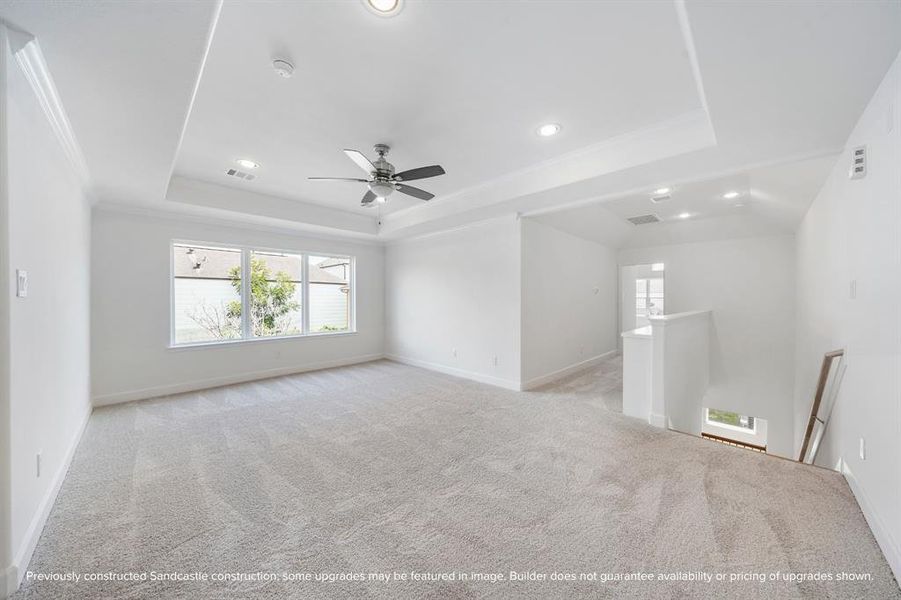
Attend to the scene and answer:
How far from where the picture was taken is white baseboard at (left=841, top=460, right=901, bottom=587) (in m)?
1.59

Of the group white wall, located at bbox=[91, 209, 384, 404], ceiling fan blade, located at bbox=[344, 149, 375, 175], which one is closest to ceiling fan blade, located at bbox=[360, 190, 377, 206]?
ceiling fan blade, located at bbox=[344, 149, 375, 175]

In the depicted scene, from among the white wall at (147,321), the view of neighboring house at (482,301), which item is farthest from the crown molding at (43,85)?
the white wall at (147,321)

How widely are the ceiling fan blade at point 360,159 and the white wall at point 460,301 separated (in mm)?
2369

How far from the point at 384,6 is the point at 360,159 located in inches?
49.8

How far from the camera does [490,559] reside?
171 cm

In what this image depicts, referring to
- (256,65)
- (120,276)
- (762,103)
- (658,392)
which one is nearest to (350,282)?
(120,276)

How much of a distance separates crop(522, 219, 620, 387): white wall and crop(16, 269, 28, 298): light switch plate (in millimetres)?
4377

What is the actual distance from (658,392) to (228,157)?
199 inches

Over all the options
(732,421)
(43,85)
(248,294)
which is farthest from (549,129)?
(732,421)

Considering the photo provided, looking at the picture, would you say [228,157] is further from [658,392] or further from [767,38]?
[658,392]

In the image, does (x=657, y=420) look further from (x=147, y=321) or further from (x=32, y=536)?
(x=147, y=321)

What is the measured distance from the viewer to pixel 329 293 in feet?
21.2

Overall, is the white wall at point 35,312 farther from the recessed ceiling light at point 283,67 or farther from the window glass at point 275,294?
the window glass at point 275,294

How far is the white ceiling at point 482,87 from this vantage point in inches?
59.6
